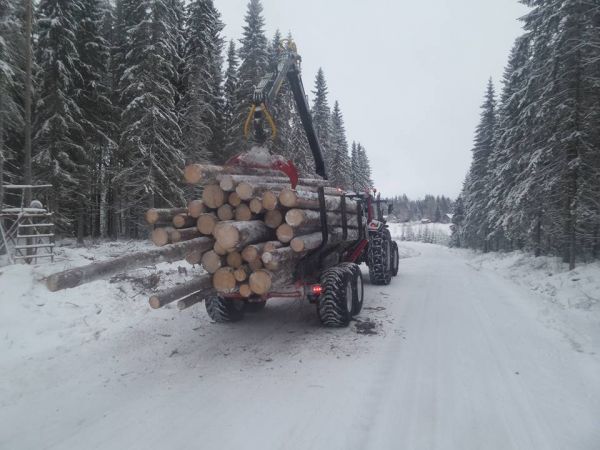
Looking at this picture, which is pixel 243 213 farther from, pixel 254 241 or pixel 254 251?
pixel 254 251

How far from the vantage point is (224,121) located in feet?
90.1

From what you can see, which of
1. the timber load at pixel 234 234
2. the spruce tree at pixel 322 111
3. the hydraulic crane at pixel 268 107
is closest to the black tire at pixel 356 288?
the timber load at pixel 234 234

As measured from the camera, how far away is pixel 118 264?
4.33 meters

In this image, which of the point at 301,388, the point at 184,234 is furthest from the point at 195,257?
the point at 301,388

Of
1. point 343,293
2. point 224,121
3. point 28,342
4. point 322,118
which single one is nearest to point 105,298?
point 28,342

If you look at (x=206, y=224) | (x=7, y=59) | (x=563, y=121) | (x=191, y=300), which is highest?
(x=7, y=59)

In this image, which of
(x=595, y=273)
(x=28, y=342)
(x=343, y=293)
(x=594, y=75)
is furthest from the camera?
(x=594, y=75)

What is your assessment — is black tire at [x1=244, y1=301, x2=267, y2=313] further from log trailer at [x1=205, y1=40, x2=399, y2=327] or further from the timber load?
the timber load

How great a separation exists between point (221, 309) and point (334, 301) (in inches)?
87.1

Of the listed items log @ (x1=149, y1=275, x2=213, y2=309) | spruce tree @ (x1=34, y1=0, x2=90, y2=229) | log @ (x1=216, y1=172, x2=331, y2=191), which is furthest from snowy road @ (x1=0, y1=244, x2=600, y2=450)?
spruce tree @ (x1=34, y1=0, x2=90, y2=229)

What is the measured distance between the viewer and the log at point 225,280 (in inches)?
215

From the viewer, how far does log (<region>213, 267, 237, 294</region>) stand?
18.0 feet

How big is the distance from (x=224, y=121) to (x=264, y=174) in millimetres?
22136

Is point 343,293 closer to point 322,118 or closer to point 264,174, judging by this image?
point 264,174
